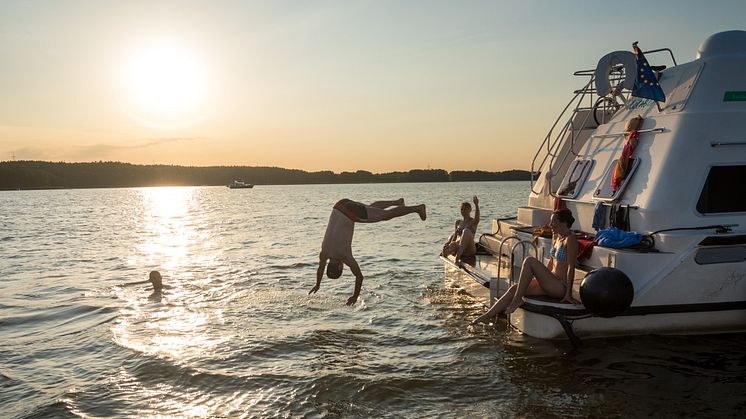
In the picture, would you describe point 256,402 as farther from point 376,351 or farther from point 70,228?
point 70,228

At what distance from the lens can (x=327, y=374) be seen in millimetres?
7945

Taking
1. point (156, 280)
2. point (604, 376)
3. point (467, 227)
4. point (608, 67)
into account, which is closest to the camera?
point (604, 376)

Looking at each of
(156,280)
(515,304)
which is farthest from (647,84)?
(156,280)

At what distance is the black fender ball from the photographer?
23.6 ft

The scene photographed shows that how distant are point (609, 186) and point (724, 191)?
5.61 ft

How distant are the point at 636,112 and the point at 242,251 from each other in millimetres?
16712

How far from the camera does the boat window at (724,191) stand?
8219 millimetres

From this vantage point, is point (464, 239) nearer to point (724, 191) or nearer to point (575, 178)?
point (575, 178)

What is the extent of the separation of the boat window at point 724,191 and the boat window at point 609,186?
1058 millimetres

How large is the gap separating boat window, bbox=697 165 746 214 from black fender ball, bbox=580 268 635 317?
1.96 m

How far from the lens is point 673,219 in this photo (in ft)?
26.4

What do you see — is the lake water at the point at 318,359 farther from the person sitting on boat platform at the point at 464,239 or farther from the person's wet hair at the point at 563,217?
the person's wet hair at the point at 563,217

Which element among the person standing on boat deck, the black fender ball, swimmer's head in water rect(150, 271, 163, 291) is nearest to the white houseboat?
the black fender ball

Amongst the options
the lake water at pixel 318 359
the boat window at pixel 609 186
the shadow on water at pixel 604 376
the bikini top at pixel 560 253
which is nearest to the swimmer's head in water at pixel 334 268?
the lake water at pixel 318 359
